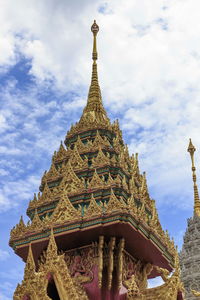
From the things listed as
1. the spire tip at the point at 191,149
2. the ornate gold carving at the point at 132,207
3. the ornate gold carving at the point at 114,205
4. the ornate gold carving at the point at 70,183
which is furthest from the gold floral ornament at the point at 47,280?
the spire tip at the point at 191,149

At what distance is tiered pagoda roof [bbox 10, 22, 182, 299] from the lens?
49.6 feet

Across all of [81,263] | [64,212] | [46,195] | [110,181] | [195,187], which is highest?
[195,187]

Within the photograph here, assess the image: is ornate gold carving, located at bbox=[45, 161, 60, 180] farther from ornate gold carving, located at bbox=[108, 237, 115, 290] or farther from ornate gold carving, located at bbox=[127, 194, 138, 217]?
ornate gold carving, located at bbox=[108, 237, 115, 290]

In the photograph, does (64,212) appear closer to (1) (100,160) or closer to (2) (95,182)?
(2) (95,182)

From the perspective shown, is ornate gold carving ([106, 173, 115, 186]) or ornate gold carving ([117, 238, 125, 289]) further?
ornate gold carving ([106, 173, 115, 186])

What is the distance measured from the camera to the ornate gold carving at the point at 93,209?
49.8 feet

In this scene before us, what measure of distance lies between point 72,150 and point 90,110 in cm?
233

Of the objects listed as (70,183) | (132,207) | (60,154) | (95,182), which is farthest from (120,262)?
(60,154)

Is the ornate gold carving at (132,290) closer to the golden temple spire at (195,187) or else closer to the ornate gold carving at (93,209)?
the ornate gold carving at (93,209)

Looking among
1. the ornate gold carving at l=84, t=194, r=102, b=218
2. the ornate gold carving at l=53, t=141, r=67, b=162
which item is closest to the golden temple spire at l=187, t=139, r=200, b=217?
the ornate gold carving at l=53, t=141, r=67, b=162

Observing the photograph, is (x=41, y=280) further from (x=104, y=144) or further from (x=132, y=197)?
(x=104, y=144)

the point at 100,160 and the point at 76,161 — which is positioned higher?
the point at 76,161

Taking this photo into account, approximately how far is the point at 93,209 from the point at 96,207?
Answer: 10 cm

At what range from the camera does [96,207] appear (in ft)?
50.2
